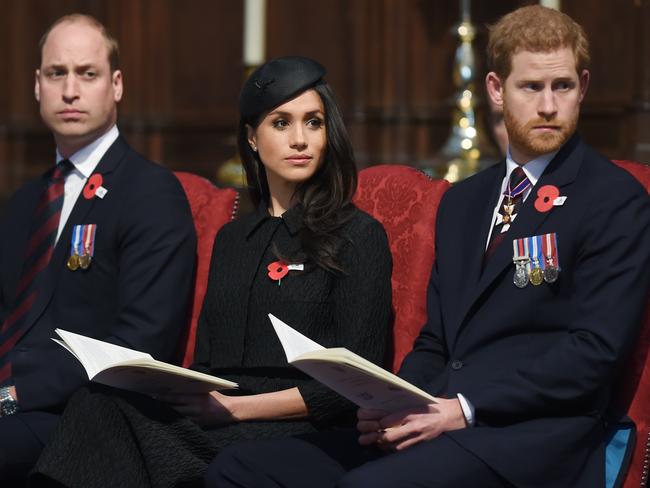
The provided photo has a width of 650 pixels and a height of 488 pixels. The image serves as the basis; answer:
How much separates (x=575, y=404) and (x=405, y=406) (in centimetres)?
33

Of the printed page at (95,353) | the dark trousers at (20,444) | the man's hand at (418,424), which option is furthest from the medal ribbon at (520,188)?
the dark trousers at (20,444)

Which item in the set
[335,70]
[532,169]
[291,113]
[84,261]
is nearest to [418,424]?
[532,169]

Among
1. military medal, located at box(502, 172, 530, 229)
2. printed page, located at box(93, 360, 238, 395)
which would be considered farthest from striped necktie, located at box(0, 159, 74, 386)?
military medal, located at box(502, 172, 530, 229)

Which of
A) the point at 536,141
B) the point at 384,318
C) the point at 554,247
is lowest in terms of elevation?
the point at 384,318

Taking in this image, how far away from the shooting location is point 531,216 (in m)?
2.72

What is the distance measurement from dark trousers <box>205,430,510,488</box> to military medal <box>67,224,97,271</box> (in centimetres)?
80

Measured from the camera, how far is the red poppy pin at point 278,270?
9.86 ft

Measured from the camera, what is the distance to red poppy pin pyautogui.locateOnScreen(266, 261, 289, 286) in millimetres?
3004

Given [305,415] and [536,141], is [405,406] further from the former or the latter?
[536,141]

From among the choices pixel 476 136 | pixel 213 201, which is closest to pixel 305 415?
pixel 213 201

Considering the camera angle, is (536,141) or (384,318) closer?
(536,141)

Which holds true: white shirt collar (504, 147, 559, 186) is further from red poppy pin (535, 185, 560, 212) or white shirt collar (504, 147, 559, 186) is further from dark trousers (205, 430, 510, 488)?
dark trousers (205, 430, 510, 488)

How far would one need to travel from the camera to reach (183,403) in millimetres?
2869

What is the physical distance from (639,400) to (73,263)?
1400mm
